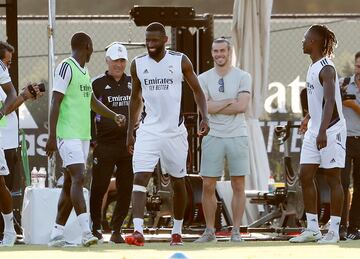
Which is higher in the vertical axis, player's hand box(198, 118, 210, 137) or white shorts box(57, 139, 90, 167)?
player's hand box(198, 118, 210, 137)

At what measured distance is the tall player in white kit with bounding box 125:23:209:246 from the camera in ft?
42.5

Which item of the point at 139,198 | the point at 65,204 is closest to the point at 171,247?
the point at 139,198

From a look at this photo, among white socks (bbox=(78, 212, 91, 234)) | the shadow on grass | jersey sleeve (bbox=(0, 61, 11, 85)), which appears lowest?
the shadow on grass

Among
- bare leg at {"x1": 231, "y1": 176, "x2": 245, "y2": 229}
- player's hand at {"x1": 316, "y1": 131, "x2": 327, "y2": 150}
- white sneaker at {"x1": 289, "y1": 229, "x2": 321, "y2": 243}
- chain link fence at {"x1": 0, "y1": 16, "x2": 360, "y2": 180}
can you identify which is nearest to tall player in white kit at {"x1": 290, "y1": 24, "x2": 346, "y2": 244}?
white sneaker at {"x1": 289, "y1": 229, "x2": 321, "y2": 243}

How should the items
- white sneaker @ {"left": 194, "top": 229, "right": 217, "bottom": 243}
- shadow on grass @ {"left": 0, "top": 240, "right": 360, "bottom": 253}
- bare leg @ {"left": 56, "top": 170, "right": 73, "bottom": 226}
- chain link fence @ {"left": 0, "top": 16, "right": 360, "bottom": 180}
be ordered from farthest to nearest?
chain link fence @ {"left": 0, "top": 16, "right": 360, "bottom": 180} → white sneaker @ {"left": 194, "top": 229, "right": 217, "bottom": 243} → bare leg @ {"left": 56, "top": 170, "right": 73, "bottom": 226} → shadow on grass @ {"left": 0, "top": 240, "right": 360, "bottom": 253}

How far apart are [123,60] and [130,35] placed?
6129 mm

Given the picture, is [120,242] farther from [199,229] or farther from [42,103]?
[42,103]

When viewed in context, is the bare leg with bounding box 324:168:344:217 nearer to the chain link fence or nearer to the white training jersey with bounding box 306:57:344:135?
the white training jersey with bounding box 306:57:344:135

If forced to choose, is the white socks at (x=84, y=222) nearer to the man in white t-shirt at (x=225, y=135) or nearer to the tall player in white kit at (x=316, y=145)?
the man in white t-shirt at (x=225, y=135)

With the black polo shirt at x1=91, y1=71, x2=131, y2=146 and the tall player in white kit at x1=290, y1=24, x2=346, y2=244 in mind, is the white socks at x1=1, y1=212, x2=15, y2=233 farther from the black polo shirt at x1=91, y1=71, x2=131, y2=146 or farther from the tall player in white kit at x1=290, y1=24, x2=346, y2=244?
the tall player in white kit at x1=290, y1=24, x2=346, y2=244

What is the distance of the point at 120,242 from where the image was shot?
1413 centimetres

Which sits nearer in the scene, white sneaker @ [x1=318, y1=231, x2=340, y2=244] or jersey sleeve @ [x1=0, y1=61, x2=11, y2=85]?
white sneaker @ [x1=318, y1=231, x2=340, y2=244]

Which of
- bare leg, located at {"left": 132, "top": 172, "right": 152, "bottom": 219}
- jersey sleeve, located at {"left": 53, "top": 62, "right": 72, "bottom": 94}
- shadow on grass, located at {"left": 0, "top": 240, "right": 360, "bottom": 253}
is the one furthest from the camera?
jersey sleeve, located at {"left": 53, "top": 62, "right": 72, "bottom": 94}

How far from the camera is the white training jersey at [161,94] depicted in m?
13.0
